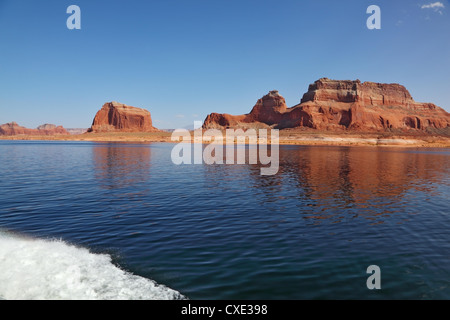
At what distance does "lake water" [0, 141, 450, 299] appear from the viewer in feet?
29.6

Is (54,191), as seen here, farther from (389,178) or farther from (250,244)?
(389,178)

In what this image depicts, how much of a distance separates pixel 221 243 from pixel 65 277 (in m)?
5.96

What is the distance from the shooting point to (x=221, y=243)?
12734 millimetres

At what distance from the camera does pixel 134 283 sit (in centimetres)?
912

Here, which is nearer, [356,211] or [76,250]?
[76,250]

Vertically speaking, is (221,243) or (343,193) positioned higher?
(343,193)

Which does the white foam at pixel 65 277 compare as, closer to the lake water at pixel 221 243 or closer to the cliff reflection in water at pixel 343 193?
the lake water at pixel 221 243

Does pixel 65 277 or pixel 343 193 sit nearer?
pixel 65 277

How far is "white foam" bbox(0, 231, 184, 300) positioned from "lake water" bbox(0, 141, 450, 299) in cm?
3

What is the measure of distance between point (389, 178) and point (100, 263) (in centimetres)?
3176

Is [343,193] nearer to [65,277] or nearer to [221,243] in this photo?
[221,243]

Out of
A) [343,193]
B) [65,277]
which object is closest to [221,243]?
[65,277]

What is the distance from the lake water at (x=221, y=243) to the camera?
9031 millimetres
